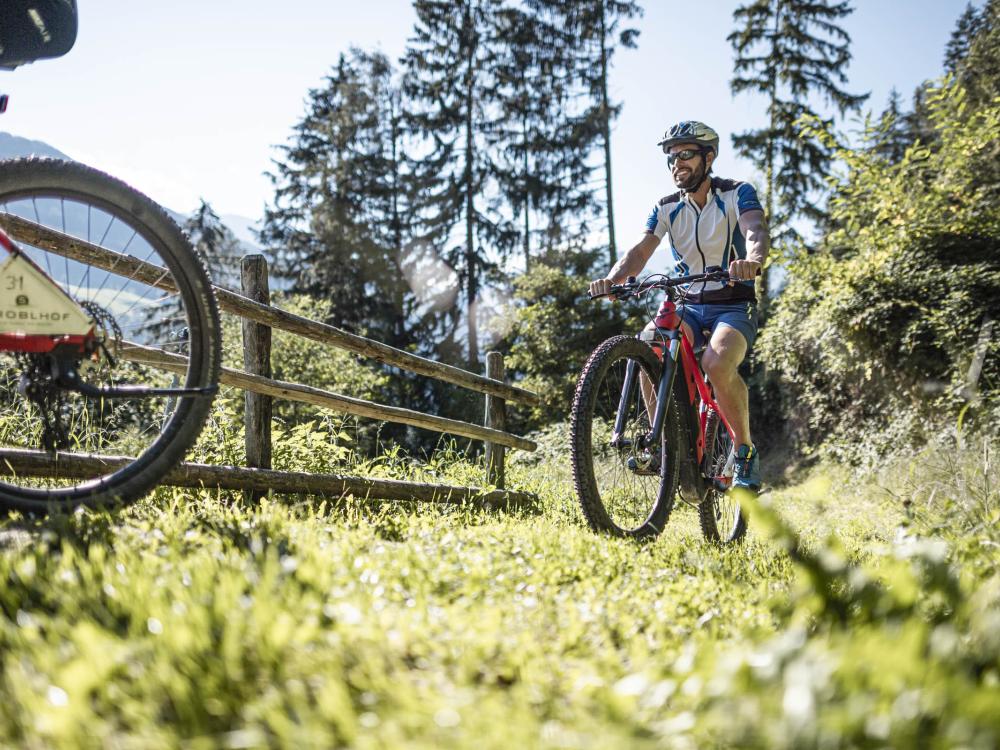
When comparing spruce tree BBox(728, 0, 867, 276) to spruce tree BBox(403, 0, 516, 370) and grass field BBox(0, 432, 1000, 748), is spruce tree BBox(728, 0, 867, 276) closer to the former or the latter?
spruce tree BBox(403, 0, 516, 370)

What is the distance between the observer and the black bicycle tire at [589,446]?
3078 millimetres

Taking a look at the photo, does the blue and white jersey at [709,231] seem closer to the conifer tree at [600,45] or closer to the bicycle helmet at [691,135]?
the bicycle helmet at [691,135]

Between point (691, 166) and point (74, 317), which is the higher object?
point (691, 166)

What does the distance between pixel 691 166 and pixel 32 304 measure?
332 centimetres

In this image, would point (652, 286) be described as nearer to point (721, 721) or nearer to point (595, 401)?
point (595, 401)

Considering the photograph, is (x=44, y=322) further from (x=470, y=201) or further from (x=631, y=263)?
(x=470, y=201)

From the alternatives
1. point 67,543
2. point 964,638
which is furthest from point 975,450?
point 67,543

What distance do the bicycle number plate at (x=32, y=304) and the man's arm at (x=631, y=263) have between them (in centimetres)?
243

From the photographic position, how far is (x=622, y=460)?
3594 mm

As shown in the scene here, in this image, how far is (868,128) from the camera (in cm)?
823

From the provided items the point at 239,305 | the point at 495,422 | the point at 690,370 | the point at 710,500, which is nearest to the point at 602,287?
the point at 690,370

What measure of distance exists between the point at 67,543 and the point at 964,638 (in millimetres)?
2255

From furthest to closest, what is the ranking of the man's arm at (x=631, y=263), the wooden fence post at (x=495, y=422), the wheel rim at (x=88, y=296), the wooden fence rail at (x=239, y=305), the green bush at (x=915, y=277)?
the green bush at (x=915, y=277), the wooden fence post at (x=495, y=422), the man's arm at (x=631, y=263), the wooden fence rail at (x=239, y=305), the wheel rim at (x=88, y=296)

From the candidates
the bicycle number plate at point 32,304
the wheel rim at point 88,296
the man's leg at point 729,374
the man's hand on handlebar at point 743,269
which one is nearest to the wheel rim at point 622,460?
the man's leg at point 729,374
